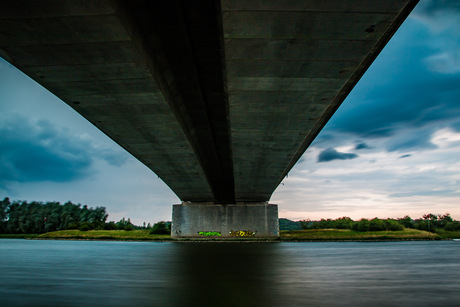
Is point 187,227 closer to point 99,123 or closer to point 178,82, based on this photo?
point 99,123

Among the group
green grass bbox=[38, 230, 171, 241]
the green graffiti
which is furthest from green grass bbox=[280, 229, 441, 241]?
green grass bbox=[38, 230, 171, 241]

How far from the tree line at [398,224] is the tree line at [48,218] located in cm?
4904

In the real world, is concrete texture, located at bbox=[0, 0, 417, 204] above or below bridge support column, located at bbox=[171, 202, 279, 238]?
above

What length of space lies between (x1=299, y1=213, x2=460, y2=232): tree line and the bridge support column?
107ft

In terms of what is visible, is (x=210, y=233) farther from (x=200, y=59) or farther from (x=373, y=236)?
(x=200, y=59)

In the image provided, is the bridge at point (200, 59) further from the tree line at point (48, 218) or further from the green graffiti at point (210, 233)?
the tree line at point (48, 218)

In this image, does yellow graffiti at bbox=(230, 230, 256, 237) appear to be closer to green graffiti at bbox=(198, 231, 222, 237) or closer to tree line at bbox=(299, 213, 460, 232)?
green graffiti at bbox=(198, 231, 222, 237)

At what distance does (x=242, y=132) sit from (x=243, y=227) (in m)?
28.0

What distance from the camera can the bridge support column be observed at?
46250 mm

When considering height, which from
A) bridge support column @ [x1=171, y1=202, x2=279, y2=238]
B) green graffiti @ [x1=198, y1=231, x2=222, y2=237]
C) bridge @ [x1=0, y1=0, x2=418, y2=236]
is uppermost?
bridge @ [x1=0, y1=0, x2=418, y2=236]

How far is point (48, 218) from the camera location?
101812mm

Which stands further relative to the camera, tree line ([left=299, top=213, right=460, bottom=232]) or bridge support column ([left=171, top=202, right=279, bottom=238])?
tree line ([left=299, top=213, right=460, bottom=232])

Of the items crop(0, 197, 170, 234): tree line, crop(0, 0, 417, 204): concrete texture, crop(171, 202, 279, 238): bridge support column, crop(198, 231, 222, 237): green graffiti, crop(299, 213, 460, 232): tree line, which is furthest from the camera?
crop(0, 197, 170, 234): tree line

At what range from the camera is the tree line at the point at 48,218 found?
92875 mm
